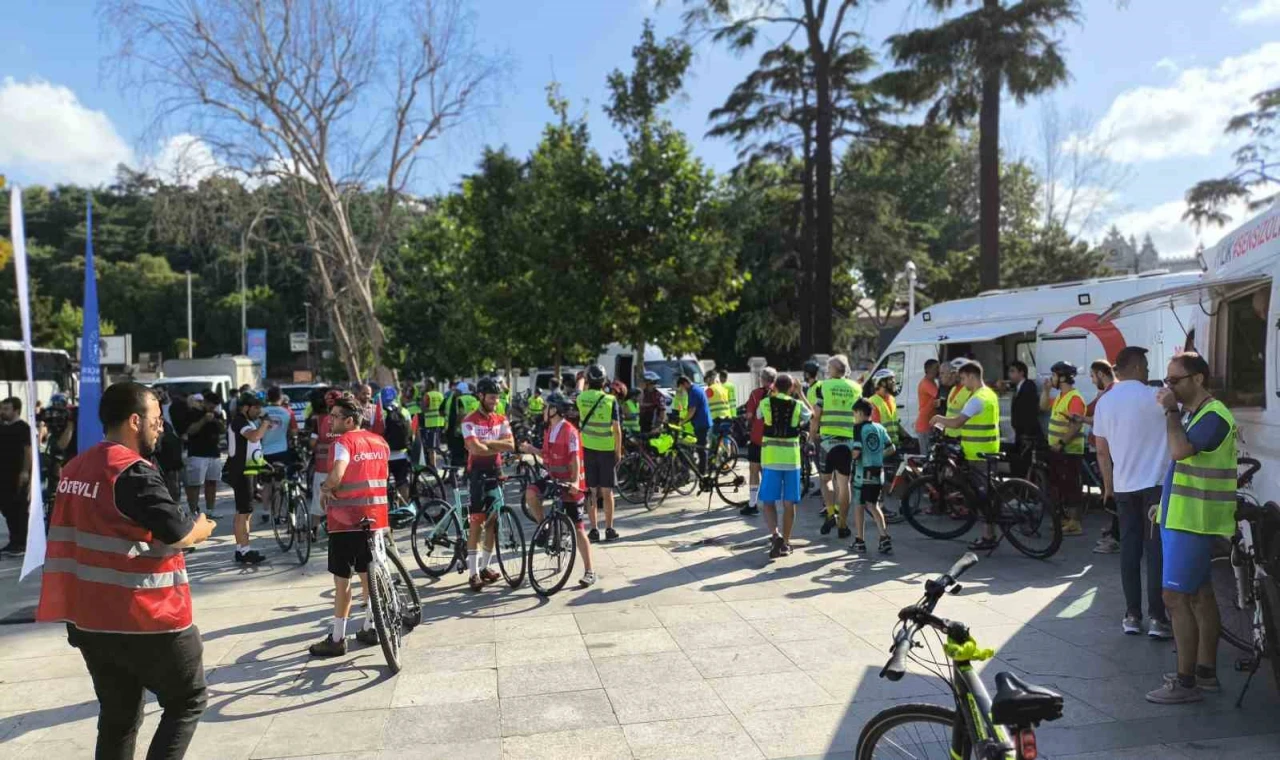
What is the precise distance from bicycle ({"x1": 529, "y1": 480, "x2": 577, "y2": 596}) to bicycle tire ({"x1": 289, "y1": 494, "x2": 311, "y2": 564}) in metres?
3.04

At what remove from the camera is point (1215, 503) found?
4.70m

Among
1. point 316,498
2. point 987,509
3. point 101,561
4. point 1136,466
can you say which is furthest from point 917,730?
point 316,498

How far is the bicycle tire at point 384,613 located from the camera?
566cm

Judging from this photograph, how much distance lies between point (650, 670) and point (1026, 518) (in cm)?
461

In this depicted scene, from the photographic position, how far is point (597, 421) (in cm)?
966

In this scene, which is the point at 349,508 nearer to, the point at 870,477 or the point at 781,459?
the point at 781,459

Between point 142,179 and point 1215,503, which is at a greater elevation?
point 142,179

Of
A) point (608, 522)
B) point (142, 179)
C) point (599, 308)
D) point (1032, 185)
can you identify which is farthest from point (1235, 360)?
point (1032, 185)

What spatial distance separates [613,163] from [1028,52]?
9033 mm

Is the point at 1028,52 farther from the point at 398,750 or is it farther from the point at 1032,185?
the point at 1032,185

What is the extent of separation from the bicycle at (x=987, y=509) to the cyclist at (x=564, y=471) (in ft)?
11.9

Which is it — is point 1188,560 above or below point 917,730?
above

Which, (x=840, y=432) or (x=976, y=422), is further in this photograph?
(x=840, y=432)

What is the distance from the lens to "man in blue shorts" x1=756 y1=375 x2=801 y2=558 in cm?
870
